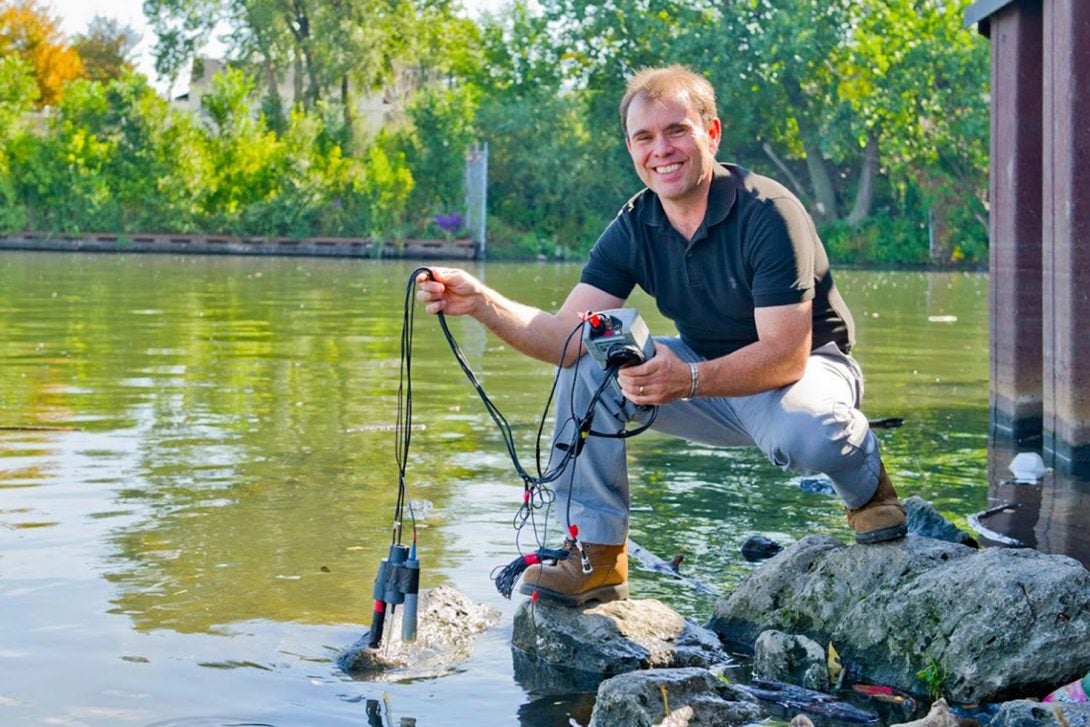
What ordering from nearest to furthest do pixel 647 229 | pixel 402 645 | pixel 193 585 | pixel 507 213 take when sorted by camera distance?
1. pixel 402 645
2. pixel 647 229
3. pixel 193 585
4. pixel 507 213

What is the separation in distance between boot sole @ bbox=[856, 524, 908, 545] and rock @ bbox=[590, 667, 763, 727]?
996mm

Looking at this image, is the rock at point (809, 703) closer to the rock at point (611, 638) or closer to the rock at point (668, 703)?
the rock at point (668, 703)

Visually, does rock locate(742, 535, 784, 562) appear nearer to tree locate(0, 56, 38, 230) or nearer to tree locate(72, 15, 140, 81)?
tree locate(0, 56, 38, 230)

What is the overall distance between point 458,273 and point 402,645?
117 cm

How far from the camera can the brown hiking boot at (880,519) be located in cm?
562

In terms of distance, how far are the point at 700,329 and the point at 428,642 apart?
1361 mm

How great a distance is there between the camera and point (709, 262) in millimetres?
5566

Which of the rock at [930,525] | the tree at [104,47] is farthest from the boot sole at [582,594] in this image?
the tree at [104,47]

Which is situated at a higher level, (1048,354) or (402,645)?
(1048,354)

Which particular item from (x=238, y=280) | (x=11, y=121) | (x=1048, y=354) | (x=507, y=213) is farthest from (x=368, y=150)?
(x=1048, y=354)

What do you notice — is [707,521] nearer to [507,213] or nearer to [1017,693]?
[1017,693]

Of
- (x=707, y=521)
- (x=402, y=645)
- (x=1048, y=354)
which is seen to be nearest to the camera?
(x=402, y=645)

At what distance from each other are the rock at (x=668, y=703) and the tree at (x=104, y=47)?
217 ft

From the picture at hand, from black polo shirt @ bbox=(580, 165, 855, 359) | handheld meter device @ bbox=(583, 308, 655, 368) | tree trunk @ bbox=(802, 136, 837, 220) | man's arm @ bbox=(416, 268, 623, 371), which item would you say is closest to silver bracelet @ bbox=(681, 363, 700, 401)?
handheld meter device @ bbox=(583, 308, 655, 368)
